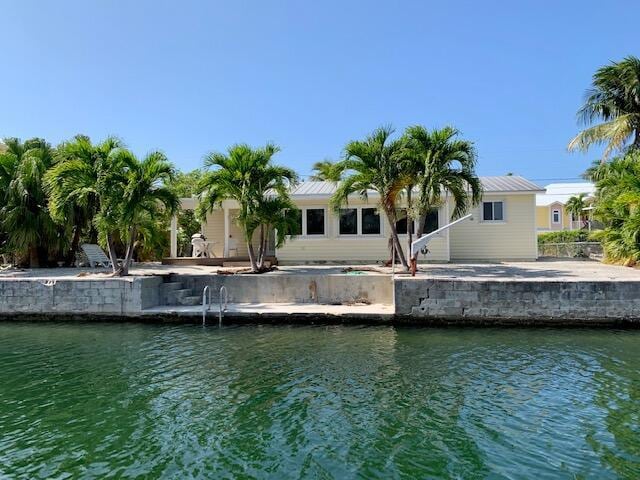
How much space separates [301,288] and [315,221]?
690 cm

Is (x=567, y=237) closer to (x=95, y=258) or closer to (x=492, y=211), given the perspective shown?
(x=492, y=211)

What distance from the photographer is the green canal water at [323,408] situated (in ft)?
16.0

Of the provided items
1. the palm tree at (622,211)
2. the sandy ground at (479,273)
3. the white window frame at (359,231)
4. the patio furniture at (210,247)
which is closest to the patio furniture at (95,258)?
the sandy ground at (479,273)

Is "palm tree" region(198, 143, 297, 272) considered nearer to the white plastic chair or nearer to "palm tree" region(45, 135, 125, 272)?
"palm tree" region(45, 135, 125, 272)

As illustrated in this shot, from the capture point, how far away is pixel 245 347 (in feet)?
32.3

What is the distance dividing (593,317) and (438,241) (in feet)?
27.5

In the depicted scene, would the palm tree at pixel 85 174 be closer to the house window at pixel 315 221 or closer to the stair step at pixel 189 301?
the stair step at pixel 189 301

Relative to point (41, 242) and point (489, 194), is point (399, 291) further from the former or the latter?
point (41, 242)

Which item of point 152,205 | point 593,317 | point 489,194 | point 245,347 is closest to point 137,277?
point 152,205

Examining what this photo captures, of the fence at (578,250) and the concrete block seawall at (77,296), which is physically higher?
the fence at (578,250)

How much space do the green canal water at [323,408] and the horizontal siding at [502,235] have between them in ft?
33.7

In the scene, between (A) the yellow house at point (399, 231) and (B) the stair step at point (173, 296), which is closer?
(B) the stair step at point (173, 296)

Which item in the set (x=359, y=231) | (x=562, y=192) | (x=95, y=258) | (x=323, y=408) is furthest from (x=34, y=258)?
(x=562, y=192)

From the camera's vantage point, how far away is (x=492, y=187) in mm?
20781
